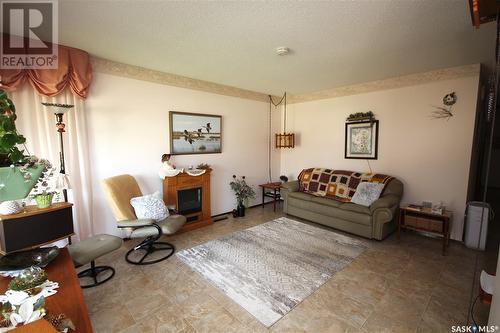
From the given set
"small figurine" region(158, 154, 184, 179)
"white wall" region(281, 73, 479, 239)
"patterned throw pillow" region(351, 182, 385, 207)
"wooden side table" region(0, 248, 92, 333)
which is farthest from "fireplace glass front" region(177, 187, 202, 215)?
"white wall" region(281, 73, 479, 239)

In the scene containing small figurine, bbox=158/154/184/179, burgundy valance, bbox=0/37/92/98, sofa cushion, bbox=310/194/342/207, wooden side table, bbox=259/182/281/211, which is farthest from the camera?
wooden side table, bbox=259/182/281/211

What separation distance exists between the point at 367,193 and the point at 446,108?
64.2 inches

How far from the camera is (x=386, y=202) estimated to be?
3.30 m

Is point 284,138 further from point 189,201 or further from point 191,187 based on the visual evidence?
point 189,201

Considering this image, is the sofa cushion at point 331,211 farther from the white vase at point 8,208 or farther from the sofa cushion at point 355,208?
the white vase at point 8,208

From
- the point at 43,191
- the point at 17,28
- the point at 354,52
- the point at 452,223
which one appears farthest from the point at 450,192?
the point at 17,28

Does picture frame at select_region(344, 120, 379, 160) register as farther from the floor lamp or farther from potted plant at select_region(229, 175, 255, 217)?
the floor lamp

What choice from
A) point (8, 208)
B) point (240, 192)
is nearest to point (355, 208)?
point (240, 192)

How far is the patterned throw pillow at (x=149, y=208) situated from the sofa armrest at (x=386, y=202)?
2.93 metres

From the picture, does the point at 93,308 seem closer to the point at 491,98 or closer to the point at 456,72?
the point at 491,98

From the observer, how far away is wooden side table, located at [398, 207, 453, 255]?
9.64 feet

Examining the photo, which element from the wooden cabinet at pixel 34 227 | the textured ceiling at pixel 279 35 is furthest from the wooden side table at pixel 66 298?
the textured ceiling at pixel 279 35

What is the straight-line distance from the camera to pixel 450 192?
10.9ft

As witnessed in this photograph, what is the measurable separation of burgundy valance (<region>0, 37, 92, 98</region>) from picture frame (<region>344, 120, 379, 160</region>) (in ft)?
13.8
